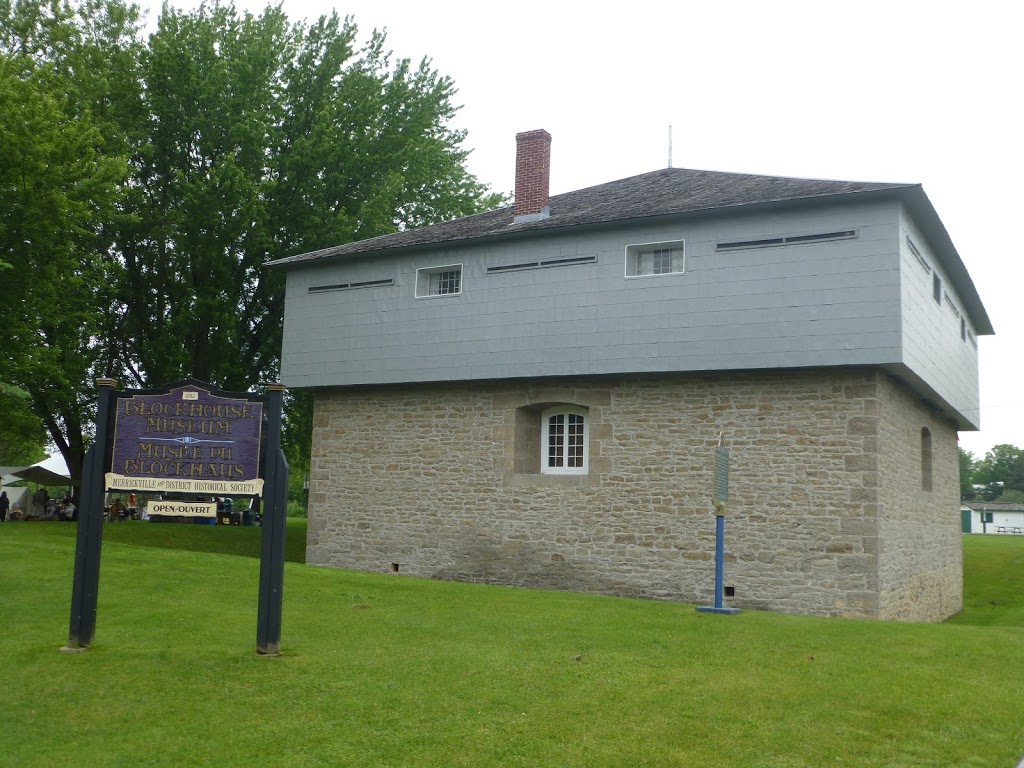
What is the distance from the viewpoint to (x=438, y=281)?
1875cm

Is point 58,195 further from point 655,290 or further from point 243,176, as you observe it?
point 655,290

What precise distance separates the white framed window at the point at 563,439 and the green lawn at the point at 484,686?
5.19 metres

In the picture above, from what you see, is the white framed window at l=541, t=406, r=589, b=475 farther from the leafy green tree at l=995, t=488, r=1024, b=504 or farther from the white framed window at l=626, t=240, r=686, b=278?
the leafy green tree at l=995, t=488, r=1024, b=504

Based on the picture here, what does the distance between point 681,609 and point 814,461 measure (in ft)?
11.5

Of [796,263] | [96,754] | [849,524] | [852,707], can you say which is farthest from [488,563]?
[96,754]

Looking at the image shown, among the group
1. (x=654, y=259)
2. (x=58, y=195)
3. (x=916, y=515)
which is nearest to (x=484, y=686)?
(x=654, y=259)

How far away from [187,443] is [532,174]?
1178 cm

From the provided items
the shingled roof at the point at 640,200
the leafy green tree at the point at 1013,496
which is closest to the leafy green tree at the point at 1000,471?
the leafy green tree at the point at 1013,496

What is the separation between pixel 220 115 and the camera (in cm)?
2472

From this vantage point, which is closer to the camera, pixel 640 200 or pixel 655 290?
pixel 655 290

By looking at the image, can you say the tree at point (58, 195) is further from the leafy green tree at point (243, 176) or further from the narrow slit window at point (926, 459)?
the narrow slit window at point (926, 459)

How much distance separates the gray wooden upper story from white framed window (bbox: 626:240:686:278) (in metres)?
0.04

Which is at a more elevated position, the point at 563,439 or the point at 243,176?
the point at 243,176

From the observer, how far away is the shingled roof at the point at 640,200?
603 inches
